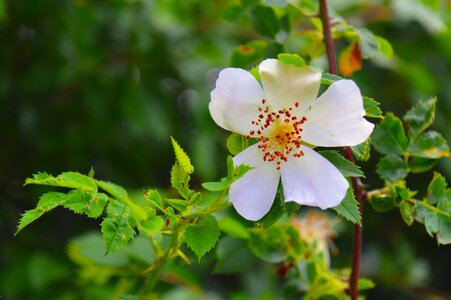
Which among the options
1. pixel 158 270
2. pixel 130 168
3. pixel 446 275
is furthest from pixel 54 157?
pixel 446 275

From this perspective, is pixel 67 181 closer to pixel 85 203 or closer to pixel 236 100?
pixel 85 203

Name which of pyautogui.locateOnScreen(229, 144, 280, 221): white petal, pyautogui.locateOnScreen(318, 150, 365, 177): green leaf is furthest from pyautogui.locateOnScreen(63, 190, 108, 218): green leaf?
pyautogui.locateOnScreen(318, 150, 365, 177): green leaf

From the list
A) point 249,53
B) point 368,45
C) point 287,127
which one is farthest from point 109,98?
point 287,127

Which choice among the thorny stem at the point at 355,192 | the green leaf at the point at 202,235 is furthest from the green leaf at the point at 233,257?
the green leaf at the point at 202,235

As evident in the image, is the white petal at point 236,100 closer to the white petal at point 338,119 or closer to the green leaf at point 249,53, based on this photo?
the white petal at point 338,119

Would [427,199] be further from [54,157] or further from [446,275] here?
[446,275]

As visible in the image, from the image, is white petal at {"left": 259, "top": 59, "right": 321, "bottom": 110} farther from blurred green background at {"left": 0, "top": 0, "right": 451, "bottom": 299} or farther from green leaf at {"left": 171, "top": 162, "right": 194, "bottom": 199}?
blurred green background at {"left": 0, "top": 0, "right": 451, "bottom": 299}
